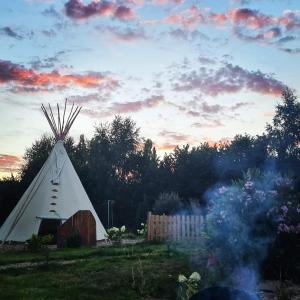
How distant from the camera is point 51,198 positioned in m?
21.0

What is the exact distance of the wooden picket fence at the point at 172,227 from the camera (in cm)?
2036

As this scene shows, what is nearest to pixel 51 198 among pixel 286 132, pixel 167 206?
pixel 167 206

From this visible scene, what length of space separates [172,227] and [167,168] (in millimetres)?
19021

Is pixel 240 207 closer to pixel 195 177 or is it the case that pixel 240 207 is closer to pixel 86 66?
pixel 86 66

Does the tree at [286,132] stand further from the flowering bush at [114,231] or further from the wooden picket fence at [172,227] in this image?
the flowering bush at [114,231]

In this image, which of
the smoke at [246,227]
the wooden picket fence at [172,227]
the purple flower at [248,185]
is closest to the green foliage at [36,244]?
the wooden picket fence at [172,227]

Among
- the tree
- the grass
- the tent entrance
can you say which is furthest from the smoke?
the tree

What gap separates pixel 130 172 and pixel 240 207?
39.4 metres

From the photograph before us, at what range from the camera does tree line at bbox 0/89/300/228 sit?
3139 centimetres

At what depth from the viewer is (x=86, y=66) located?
15.0m

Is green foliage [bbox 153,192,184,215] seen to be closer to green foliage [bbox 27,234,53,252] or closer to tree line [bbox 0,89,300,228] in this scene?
tree line [bbox 0,89,300,228]

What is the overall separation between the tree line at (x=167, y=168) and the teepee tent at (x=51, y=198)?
525 cm

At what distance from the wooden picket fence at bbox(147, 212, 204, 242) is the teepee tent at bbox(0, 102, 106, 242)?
310cm

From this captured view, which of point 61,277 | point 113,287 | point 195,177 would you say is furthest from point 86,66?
point 195,177
